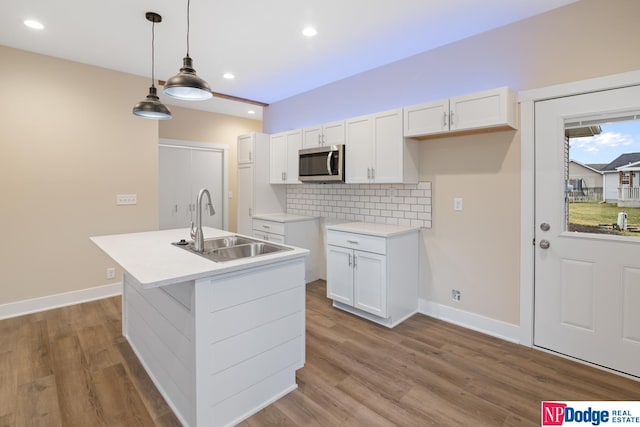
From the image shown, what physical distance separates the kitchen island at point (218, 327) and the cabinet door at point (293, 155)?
2.35 metres

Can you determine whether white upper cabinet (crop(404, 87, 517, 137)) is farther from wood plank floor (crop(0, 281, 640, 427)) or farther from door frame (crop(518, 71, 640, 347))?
wood plank floor (crop(0, 281, 640, 427))

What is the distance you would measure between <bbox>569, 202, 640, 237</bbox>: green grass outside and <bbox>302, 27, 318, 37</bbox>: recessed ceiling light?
2597mm

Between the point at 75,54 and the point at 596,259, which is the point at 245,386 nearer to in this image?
the point at 596,259

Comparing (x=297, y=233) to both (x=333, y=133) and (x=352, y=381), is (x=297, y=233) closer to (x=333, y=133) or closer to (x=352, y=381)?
(x=333, y=133)

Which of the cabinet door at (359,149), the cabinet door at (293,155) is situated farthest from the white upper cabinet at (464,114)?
the cabinet door at (293,155)

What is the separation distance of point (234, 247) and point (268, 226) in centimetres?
196

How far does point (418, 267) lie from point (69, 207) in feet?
13.1

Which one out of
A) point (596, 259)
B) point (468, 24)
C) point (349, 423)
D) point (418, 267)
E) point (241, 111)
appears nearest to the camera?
point (349, 423)

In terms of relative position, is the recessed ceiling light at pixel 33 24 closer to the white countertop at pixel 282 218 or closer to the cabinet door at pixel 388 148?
the white countertop at pixel 282 218

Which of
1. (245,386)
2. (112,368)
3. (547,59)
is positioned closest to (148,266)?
(245,386)

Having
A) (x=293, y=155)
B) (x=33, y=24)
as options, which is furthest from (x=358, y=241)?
(x=33, y=24)

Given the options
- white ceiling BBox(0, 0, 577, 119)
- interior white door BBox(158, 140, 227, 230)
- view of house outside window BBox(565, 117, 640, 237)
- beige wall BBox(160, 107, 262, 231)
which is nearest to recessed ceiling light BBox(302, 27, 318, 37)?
white ceiling BBox(0, 0, 577, 119)

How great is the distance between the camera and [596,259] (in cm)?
236

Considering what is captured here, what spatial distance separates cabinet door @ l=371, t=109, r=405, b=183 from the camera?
3152mm
